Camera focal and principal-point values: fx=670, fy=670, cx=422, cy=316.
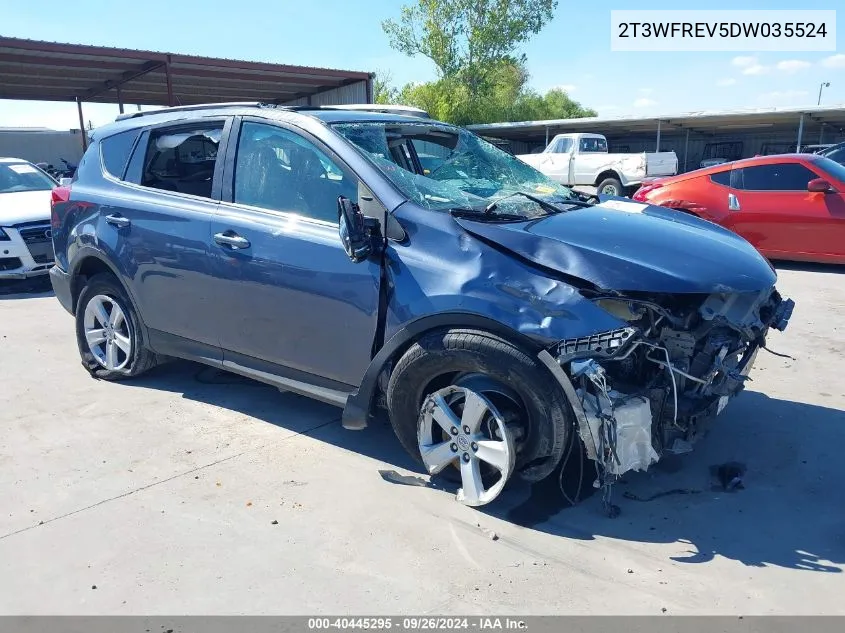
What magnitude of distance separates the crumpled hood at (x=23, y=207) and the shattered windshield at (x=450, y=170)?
6.48 metres

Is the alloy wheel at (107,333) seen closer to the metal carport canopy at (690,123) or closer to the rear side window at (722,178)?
the rear side window at (722,178)

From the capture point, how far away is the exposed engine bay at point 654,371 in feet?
9.27

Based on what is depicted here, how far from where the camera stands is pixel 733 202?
8906mm

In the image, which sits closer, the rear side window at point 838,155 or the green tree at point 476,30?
the rear side window at point 838,155

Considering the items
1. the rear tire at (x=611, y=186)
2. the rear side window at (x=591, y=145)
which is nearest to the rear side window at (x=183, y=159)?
the rear tire at (x=611, y=186)

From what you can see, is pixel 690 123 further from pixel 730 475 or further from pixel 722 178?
pixel 730 475

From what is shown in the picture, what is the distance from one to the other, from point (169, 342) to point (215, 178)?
1.17 meters

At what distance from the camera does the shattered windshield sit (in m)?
3.52
